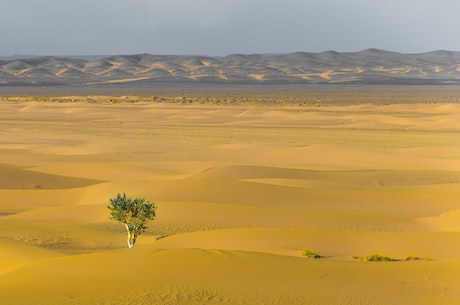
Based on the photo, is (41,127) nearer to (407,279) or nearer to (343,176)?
(343,176)

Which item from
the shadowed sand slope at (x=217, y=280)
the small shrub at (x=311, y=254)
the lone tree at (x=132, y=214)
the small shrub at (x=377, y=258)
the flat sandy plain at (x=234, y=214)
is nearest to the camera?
the shadowed sand slope at (x=217, y=280)

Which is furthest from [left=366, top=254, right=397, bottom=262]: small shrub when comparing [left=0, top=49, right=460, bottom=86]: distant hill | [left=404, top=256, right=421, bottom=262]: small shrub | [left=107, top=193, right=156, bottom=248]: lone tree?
[left=0, top=49, right=460, bottom=86]: distant hill

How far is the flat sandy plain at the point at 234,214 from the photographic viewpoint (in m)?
9.39

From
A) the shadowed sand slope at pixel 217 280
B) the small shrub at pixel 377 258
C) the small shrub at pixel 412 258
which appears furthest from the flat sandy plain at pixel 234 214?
the small shrub at pixel 377 258

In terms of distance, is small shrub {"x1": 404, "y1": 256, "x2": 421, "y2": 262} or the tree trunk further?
the tree trunk

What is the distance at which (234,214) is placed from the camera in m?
17.5

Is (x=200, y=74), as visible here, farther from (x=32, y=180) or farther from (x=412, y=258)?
(x=412, y=258)

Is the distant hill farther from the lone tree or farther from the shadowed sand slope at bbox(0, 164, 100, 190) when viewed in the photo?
the lone tree

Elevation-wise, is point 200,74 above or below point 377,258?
below

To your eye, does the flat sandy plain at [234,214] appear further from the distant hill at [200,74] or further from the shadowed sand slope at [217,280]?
the distant hill at [200,74]

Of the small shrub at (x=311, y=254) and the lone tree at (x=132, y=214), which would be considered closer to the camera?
the small shrub at (x=311, y=254)

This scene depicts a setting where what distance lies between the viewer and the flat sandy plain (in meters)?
9.39

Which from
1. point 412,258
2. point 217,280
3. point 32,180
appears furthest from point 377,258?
point 32,180

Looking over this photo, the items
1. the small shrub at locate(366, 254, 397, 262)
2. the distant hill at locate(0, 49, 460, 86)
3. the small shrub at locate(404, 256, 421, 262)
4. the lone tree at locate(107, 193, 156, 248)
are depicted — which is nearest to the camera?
the small shrub at locate(366, 254, 397, 262)
